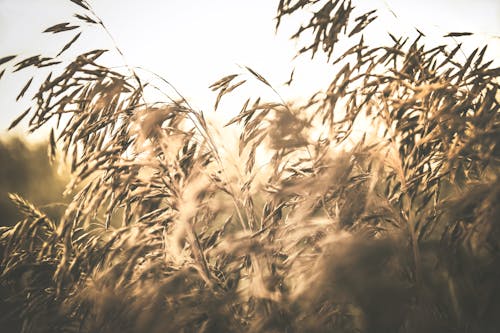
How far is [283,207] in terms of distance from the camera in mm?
1366

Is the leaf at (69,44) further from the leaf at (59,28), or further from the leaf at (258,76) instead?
the leaf at (258,76)

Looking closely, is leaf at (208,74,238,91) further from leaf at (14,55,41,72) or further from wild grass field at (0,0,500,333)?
leaf at (14,55,41,72)

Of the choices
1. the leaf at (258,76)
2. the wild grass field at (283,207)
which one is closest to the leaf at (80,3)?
the wild grass field at (283,207)

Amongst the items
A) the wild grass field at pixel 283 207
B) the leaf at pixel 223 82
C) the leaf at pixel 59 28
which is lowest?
the wild grass field at pixel 283 207

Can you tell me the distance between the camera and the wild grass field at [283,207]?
3.43 feet

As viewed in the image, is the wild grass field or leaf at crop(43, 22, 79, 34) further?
leaf at crop(43, 22, 79, 34)

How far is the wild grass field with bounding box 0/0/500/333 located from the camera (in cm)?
105

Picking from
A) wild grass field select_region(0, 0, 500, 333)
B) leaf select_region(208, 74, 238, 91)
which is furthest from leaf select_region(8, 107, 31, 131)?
leaf select_region(208, 74, 238, 91)

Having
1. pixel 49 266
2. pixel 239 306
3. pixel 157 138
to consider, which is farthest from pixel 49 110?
pixel 239 306

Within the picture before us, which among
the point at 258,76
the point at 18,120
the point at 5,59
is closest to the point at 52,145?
the point at 18,120

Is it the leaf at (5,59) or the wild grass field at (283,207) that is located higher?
the leaf at (5,59)

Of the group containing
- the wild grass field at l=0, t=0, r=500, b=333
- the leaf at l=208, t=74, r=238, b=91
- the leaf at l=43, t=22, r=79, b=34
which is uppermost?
the leaf at l=43, t=22, r=79, b=34

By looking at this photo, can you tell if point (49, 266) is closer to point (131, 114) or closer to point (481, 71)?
point (131, 114)

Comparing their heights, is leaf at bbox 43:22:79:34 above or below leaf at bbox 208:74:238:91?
above
